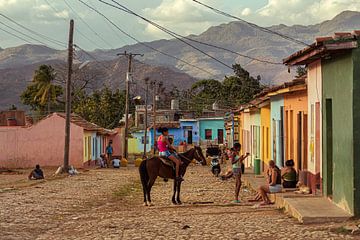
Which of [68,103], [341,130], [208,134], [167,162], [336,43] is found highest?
[208,134]

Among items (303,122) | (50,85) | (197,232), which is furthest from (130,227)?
(50,85)

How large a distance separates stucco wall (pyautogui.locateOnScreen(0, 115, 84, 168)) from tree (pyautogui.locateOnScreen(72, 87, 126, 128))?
3560cm

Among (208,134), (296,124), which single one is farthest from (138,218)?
(208,134)

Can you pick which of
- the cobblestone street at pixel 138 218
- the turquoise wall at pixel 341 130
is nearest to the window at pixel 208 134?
the cobblestone street at pixel 138 218

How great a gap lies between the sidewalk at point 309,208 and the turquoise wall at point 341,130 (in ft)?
0.62

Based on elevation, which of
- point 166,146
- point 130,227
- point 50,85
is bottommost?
point 130,227

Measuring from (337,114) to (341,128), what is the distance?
18.6 inches

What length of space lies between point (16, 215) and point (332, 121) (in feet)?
22.1

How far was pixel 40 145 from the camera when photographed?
45594 mm

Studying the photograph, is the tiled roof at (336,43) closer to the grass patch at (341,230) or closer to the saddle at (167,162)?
the grass patch at (341,230)

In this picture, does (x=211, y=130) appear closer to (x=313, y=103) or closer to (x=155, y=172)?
(x=155, y=172)

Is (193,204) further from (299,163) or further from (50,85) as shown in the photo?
(50,85)

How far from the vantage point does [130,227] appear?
14.0 m

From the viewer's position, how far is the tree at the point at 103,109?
82.2 meters
